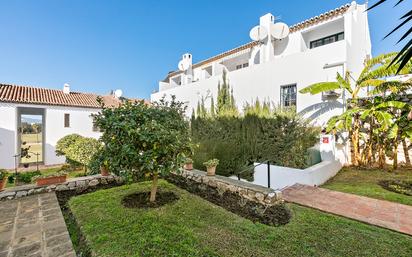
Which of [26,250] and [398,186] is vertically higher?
[398,186]

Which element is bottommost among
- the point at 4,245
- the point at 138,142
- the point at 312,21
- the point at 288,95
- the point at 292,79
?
the point at 4,245

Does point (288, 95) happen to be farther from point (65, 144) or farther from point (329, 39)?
point (65, 144)

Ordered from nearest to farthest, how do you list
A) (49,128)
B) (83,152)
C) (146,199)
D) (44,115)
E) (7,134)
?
(146,199) < (83,152) < (7,134) < (49,128) < (44,115)

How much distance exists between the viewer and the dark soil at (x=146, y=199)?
544cm

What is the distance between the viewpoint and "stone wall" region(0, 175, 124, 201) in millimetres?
5990

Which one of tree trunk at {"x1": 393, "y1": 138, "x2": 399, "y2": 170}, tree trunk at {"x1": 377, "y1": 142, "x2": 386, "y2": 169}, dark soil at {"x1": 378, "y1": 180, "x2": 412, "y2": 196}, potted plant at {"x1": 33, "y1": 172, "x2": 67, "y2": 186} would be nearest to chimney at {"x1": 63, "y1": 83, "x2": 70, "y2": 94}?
potted plant at {"x1": 33, "y1": 172, "x2": 67, "y2": 186}

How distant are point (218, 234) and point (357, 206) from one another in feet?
13.5

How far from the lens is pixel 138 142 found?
5141 millimetres

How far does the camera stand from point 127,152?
4.84 metres

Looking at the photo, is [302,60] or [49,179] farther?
[302,60]

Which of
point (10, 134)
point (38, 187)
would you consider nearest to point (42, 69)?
point (10, 134)

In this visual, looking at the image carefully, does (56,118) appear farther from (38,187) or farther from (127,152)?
(127,152)

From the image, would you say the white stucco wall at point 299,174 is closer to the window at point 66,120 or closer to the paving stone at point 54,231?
the paving stone at point 54,231

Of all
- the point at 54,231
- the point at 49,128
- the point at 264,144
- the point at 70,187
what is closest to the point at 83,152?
the point at 49,128
